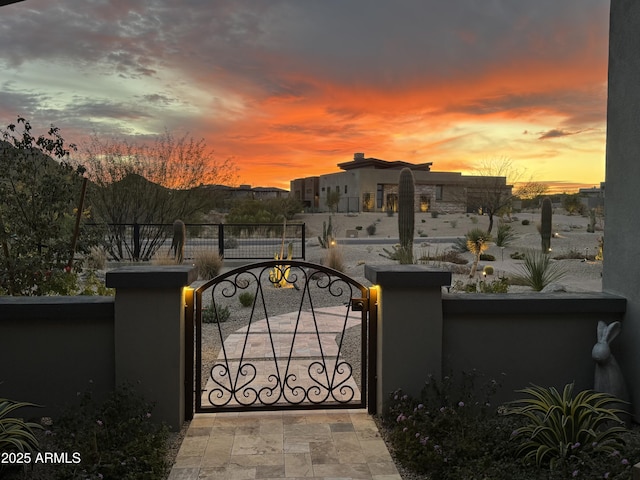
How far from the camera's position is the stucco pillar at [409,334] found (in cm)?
403

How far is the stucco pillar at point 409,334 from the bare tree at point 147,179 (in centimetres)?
1521

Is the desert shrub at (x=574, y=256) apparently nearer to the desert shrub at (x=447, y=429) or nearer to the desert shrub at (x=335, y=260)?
the desert shrub at (x=335, y=260)

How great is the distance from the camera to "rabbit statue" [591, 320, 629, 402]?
3973 millimetres

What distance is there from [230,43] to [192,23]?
1.54 meters

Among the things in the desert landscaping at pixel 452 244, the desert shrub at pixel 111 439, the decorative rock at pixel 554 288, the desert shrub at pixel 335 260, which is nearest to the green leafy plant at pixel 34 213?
the desert shrub at pixel 111 439

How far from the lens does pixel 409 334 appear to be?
13.3ft

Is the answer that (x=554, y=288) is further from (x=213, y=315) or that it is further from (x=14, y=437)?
(x=14, y=437)

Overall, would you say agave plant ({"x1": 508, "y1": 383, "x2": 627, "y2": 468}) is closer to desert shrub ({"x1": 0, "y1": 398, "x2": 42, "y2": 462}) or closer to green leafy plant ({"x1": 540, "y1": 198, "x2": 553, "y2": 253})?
desert shrub ({"x1": 0, "y1": 398, "x2": 42, "y2": 462})

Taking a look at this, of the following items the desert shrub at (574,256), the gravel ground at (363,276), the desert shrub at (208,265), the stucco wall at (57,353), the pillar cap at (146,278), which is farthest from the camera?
the desert shrub at (574,256)

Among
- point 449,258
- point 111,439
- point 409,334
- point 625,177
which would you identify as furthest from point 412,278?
point 449,258

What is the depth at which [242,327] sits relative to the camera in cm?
784

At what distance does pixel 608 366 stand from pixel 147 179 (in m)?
17.8

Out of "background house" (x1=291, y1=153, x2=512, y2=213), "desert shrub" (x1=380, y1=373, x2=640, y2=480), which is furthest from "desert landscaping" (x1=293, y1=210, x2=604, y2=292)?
"background house" (x1=291, y1=153, x2=512, y2=213)

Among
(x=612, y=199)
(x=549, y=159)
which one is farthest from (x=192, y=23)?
(x=549, y=159)
